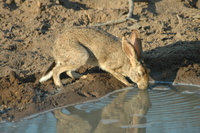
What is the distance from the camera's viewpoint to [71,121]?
5941 millimetres

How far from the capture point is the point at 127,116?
6125mm

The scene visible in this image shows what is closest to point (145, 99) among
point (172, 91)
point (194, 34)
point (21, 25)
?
point (172, 91)

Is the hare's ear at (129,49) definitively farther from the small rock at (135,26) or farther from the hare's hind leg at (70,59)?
the small rock at (135,26)

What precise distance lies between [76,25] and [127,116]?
15.0 feet

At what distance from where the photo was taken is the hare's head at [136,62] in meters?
7.46

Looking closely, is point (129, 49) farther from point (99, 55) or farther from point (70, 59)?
point (70, 59)

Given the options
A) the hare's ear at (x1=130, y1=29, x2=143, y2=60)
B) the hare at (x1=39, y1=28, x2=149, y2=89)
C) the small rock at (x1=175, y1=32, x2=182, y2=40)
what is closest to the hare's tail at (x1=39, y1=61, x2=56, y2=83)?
the hare at (x1=39, y1=28, x2=149, y2=89)

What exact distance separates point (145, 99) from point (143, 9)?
446cm

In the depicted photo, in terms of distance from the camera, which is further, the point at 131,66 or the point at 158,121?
the point at 131,66

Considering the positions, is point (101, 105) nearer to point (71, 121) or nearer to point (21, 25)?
point (71, 121)

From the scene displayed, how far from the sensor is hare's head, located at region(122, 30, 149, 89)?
7.46 meters

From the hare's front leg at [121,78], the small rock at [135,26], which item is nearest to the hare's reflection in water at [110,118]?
the hare's front leg at [121,78]

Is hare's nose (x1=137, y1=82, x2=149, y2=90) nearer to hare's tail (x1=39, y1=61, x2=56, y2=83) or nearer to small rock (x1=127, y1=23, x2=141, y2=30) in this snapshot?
hare's tail (x1=39, y1=61, x2=56, y2=83)

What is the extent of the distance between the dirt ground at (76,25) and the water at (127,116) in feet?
Answer: 1.19
